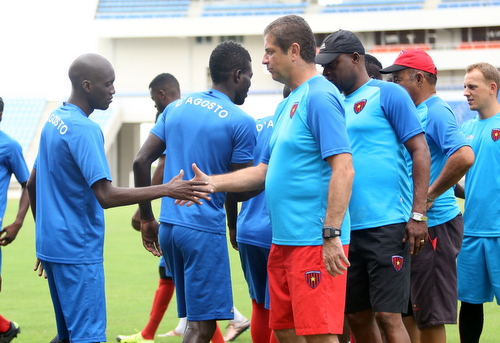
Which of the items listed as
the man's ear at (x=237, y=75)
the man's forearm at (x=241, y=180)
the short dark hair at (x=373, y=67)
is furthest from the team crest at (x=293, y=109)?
the short dark hair at (x=373, y=67)

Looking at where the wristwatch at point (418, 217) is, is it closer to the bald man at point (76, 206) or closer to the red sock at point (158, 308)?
the bald man at point (76, 206)

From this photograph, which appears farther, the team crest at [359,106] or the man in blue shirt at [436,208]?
the man in blue shirt at [436,208]

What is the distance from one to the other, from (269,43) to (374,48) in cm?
3915

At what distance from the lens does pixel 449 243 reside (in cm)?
528

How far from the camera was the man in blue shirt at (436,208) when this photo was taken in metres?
5.07

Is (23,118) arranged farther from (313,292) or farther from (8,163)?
(313,292)

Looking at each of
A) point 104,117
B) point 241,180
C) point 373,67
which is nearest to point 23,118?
point 104,117

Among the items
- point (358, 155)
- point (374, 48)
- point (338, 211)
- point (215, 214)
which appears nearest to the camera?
point (338, 211)

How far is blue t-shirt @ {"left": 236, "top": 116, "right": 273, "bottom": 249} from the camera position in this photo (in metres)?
5.48

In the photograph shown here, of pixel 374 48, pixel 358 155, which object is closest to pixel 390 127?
pixel 358 155

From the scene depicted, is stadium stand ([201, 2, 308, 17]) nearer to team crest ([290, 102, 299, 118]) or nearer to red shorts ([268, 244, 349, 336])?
team crest ([290, 102, 299, 118])

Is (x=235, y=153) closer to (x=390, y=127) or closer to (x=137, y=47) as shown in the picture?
(x=390, y=127)

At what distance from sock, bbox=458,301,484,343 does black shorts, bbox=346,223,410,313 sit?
139cm

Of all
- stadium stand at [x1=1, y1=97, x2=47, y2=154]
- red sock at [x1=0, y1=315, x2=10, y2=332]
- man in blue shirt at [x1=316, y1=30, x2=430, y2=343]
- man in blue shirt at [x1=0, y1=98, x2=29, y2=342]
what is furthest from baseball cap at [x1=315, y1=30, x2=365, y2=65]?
stadium stand at [x1=1, y1=97, x2=47, y2=154]
